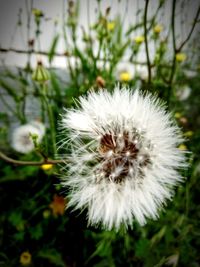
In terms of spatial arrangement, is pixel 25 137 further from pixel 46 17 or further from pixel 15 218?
pixel 46 17

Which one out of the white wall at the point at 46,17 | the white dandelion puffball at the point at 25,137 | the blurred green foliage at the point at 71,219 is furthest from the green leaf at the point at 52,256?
the white wall at the point at 46,17

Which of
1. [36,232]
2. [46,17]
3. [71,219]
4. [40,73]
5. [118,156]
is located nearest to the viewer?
[118,156]

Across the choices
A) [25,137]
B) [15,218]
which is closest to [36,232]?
[15,218]

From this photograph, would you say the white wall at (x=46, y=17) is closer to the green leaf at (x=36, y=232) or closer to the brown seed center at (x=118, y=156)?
the green leaf at (x=36, y=232)

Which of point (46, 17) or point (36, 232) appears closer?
point (36, 232)

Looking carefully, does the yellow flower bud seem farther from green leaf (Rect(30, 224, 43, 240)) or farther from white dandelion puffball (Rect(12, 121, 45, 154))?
green leaf (Rect(30, 224, 43, 240))

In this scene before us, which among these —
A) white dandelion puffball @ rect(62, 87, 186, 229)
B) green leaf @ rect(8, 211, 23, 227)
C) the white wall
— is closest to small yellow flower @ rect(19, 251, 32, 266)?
green leaf @ rect(8, 211, 23, 227)
